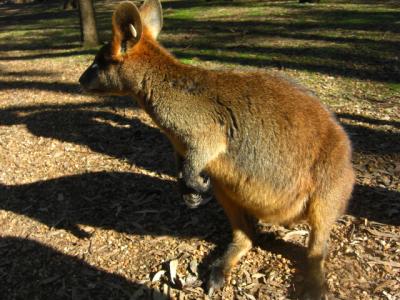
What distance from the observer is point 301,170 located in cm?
301

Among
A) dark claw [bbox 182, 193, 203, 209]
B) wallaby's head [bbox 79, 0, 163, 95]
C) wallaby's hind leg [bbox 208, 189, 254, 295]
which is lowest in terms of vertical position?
Result: wallaby's hind leg [bbox 208, 189, 254, 295]

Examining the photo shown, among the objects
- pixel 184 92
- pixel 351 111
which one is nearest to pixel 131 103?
pixel 351 111

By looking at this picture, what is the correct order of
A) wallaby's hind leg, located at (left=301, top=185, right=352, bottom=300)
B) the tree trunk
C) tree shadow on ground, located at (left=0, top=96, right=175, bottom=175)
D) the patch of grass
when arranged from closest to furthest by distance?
wallaby's hind leg, located at (left=301, top=185, right=352, bottom=300), tree shadow on ground, located at (left=0, top=96, right=175, bottom=175), the patch of grass, the tree trunk

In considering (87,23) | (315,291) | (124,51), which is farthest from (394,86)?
(87,23)

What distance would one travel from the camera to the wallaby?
9.81 feet

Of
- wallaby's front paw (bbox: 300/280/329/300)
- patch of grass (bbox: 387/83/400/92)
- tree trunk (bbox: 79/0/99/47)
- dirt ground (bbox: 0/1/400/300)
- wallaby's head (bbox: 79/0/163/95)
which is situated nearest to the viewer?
wallaby's front paw (bbox: 300/280/329/300)

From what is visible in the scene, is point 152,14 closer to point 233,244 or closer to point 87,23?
point 233,244

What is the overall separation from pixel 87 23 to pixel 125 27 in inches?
271

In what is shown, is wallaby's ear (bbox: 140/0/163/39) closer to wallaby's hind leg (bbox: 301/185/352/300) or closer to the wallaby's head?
the wallaby's head

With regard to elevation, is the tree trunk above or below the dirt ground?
above

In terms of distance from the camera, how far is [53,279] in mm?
3520

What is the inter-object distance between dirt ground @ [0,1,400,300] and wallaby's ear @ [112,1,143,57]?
1543mm

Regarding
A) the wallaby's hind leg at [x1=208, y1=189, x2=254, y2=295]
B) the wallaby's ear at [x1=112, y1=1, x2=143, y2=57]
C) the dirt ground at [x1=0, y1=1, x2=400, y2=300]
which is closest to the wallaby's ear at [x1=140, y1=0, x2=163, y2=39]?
the wallaby's ear at [x1=112, y1=1, x2=143, y2=57]

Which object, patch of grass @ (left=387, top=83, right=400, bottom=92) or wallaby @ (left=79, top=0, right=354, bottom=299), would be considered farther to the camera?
patch of grass @ (left=387, top=83, right=400, bottom=92)
